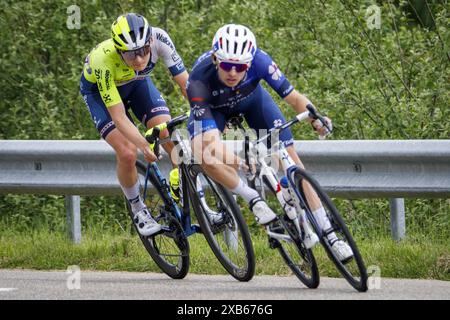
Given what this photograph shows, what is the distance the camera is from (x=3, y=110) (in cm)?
1523

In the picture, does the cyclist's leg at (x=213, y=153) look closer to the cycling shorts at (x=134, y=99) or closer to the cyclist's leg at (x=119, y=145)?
the cyclist's leg at (x=119, y=145)

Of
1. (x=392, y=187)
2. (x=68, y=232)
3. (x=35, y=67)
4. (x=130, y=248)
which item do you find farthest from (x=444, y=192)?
(x=35, y=67)

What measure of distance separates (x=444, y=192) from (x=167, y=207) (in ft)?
7.08

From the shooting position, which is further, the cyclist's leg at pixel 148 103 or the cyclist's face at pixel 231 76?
the cyclist's leg at pixel 148 103

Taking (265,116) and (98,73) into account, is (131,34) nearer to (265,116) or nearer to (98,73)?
(98,73)

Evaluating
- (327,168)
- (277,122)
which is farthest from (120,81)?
(327,168)

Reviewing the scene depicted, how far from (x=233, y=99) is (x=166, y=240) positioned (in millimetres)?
1599

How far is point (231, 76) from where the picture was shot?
8695 millimetres

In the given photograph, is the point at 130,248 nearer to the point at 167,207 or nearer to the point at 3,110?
the point at 167,207

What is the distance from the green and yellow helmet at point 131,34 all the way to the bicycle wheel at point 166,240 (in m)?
1.15

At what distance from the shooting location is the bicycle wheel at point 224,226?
9133 mm

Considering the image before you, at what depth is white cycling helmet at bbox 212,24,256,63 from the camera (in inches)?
337

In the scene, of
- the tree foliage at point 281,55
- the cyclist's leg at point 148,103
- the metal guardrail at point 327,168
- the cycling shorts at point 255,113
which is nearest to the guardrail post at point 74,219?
the metal guardrail at point 327,168

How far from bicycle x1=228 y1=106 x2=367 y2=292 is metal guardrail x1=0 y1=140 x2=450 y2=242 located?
3.93 ft
